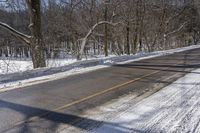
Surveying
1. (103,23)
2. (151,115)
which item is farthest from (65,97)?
(103,23)

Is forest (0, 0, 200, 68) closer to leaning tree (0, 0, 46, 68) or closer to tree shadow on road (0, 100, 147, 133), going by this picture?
leaning tree (0, 0, 46, 68)

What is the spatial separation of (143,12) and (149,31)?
19.4 ft

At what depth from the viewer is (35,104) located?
756 cm

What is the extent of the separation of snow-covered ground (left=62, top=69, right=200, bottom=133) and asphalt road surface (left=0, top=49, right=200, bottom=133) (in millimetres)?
311

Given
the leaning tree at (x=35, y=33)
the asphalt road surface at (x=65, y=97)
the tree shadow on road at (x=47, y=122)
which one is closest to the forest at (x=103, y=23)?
the leaning tree at (x=35, y=33)

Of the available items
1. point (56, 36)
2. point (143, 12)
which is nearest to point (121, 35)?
point (143, 12)

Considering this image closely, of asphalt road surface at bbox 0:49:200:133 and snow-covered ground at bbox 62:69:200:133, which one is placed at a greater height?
asphalt road surface at bbox 0:49:200:133

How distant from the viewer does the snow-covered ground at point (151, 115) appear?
576 cm

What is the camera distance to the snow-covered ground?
5762mm

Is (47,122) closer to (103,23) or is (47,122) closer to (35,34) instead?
(35,34)

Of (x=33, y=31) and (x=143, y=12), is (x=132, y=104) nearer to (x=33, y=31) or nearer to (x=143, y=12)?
(x=33, y=31)

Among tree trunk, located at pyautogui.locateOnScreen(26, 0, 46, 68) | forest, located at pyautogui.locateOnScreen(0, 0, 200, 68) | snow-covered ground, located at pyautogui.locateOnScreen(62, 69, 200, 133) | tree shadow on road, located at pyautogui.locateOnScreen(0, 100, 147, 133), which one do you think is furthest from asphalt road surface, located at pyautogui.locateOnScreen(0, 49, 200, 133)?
forest, located at pyautogui.locateOnScreen(0, 0, 200, 68)

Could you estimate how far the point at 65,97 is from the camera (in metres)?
8.34

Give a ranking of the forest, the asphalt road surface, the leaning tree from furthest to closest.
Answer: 1. the forest
2. the leaning tree
3. the asphalt road surface
